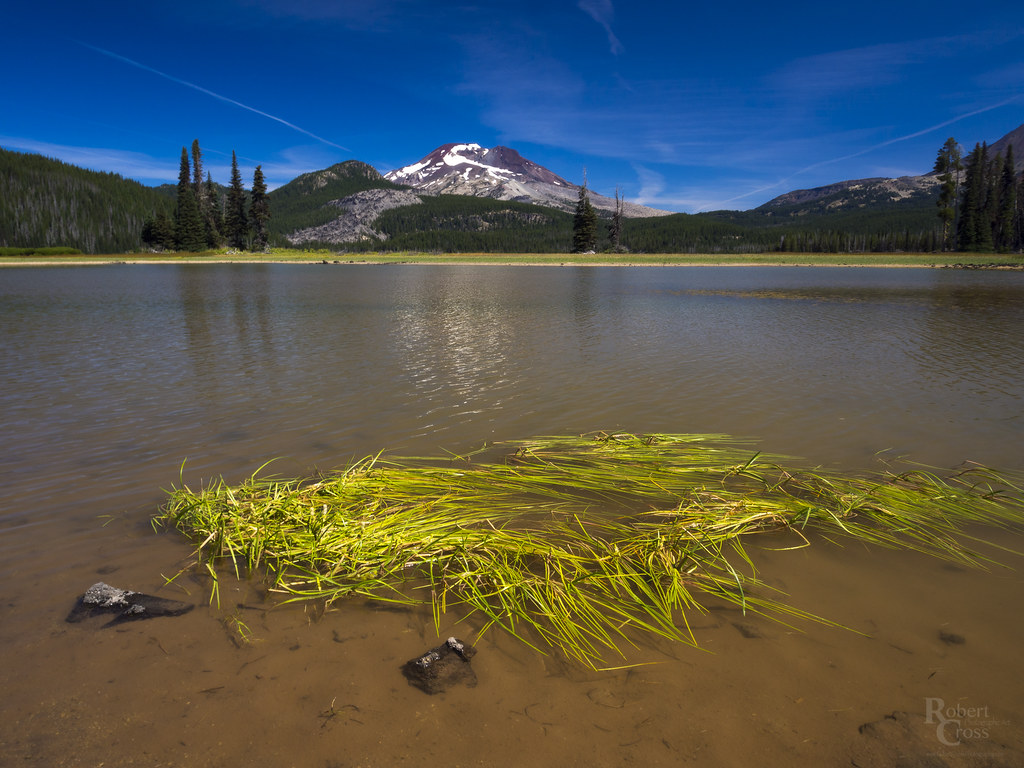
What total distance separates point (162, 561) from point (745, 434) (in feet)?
25.6

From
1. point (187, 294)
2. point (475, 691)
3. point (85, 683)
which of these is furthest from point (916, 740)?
point (187, 294)

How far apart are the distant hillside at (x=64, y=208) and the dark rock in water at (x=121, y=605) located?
19334cm

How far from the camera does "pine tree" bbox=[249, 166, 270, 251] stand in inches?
4048

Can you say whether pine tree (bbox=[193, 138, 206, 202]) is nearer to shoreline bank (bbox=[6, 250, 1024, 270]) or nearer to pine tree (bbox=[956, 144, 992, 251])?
shoreline bank (bbox=[6, 250, 1024, 270])

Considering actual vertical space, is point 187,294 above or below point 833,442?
above

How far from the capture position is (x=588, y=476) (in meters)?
6.47

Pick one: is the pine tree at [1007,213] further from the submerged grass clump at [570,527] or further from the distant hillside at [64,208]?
the distant hillside at [64,208]

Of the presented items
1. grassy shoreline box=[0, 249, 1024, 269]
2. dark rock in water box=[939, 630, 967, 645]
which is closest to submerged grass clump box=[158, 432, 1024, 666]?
dark rock in water box=[939, 630, 967, 645]

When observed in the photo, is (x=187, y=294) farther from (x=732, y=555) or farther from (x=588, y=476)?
(x=732, y=555)

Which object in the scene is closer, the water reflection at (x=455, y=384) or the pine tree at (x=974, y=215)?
the water reflection at (x=455, y=384)

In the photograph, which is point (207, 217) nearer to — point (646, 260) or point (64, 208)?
point (646, 260)

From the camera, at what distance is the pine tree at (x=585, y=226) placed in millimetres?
103562

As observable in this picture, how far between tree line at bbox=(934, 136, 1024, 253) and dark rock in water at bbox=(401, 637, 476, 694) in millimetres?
119509

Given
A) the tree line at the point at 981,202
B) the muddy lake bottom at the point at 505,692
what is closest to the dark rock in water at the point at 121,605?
the muddy lake bottom at the point at 505,692
